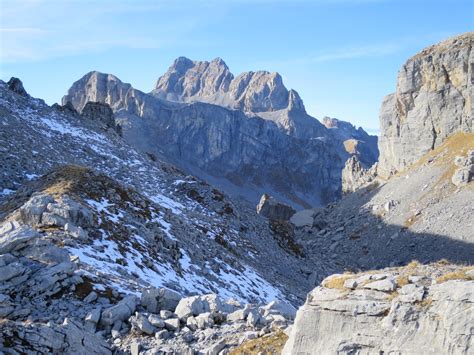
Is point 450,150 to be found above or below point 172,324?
above

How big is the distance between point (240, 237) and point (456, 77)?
62.8 metres

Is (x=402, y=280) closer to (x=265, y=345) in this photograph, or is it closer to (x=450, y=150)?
(x=265, y=345)

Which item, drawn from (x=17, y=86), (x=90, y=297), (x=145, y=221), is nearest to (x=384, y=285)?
(x=90, y=297)

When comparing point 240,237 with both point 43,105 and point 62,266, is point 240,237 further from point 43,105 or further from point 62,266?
point 43,105

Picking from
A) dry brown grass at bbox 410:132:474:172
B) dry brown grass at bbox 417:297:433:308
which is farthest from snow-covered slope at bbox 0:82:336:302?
dry brown grass at bbox 410:132:474:172

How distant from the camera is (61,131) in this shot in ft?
230

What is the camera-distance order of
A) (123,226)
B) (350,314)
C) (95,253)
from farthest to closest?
1. (123,226)
2. (95,253)
3. (350,314)

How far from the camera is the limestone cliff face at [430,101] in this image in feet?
293

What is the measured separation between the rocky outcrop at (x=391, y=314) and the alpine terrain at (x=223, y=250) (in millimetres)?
36

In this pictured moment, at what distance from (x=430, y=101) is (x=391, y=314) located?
91583 mm

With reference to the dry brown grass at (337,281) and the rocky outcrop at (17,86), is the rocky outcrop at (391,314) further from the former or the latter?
the rocky outcrop at (17,86)

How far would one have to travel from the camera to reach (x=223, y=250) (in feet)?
139

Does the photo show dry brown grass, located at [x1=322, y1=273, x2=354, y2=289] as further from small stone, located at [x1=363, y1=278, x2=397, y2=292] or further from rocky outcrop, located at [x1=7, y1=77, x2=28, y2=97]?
rocky outcrop, located at [x1=7, y1=77, x2=28, y2=97]

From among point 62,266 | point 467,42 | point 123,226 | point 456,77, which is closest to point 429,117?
point 456,77
